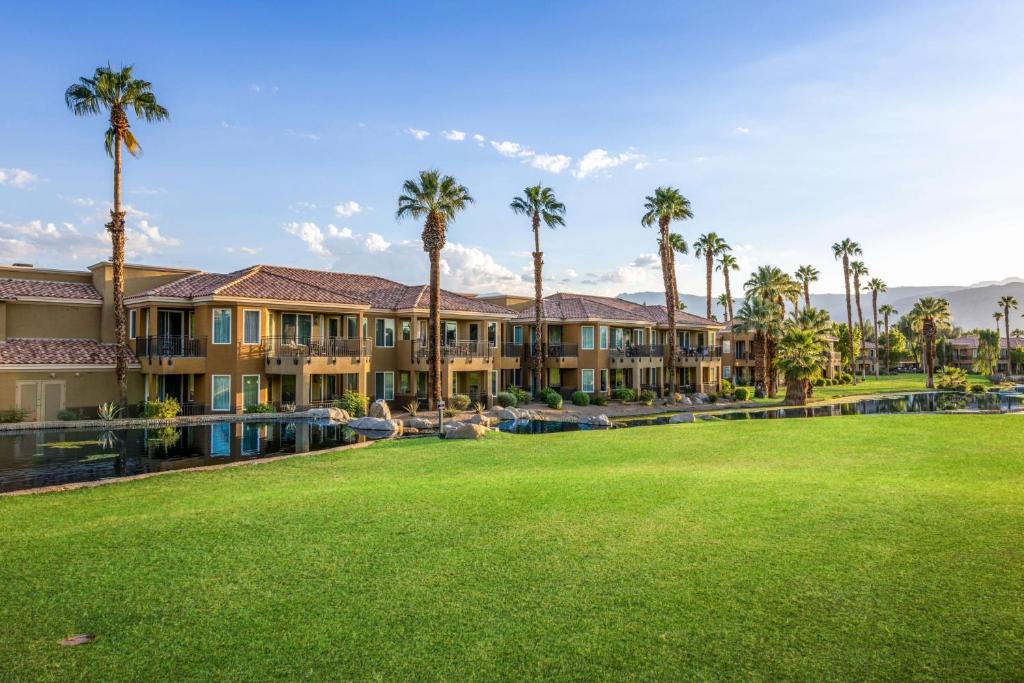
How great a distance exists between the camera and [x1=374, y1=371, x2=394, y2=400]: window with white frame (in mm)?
37625

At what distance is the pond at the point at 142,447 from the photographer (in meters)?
16.5

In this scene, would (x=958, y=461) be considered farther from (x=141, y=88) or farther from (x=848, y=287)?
(x=848, y=287)

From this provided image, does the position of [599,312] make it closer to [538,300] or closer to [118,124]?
[538,300]

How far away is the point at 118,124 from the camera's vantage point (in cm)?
3081

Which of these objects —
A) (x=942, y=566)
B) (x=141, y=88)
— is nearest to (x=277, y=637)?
(x=942, y=566)

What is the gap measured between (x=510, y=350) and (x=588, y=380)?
19.8ft

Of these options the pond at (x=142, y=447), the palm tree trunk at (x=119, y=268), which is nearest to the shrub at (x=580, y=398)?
the pond at (x=142, y=447)

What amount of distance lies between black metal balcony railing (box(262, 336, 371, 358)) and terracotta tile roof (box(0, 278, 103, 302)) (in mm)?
9823

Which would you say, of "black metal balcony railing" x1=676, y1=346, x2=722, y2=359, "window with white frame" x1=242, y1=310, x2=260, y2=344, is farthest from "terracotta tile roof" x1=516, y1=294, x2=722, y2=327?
"window with white frame" x1=242, y1=310, x2=260, y2=344

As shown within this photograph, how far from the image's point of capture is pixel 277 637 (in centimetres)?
622

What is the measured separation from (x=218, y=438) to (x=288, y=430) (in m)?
2.80

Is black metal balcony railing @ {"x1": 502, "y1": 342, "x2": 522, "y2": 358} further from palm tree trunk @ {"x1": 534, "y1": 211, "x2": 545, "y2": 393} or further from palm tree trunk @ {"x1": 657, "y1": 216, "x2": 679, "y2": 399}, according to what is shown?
palm tree trunk @ {"x1": 657, "y1": 216, "x2": 679, "y2": 399}

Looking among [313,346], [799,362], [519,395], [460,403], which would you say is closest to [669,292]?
[799,362]

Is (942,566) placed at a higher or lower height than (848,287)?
lower
